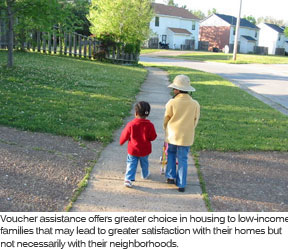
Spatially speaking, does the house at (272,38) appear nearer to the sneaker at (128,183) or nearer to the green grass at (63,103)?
the green grass at (63,103)

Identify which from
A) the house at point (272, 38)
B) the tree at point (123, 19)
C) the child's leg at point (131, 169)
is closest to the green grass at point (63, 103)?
the child's leg at point (131, 169)

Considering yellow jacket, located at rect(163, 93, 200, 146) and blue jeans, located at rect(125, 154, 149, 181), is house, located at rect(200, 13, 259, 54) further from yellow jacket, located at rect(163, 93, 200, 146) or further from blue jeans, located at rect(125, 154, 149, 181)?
blue jeans, located at rect(125, 154, 149, 181)

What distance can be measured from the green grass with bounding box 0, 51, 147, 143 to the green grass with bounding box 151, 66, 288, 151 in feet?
6.13

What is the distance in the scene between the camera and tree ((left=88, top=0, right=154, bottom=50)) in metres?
21.2

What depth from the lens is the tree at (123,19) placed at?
2117cm

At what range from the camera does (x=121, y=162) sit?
539 centimetres

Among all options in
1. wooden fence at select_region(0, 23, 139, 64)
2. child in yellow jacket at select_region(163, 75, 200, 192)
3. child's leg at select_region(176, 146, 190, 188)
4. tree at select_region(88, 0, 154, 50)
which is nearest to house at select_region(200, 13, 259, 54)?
tree at select_region(88, 0, 154, 50)

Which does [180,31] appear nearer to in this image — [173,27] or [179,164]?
[173,27]

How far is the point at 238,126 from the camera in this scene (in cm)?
787

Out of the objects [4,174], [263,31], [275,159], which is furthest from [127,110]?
[263,31]

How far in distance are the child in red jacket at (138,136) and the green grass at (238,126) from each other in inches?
75.0
